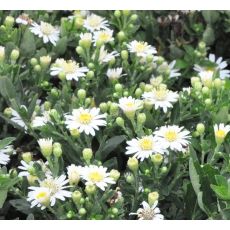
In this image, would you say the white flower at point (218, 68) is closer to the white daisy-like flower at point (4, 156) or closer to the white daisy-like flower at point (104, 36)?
the white daisy-like flower at point (104, 36)

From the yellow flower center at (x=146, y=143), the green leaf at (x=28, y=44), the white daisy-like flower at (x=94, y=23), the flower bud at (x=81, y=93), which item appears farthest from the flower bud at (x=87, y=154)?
the white daisy-like flower at (x=94, y=23)

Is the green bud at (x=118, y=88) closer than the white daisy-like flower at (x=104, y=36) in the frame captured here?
Yes

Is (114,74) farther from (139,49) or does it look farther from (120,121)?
(120,121)

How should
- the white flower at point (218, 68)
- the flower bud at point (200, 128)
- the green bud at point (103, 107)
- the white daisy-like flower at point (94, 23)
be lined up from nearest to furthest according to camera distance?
the flower bud at point (200, 128), the green bud at point (103, 107), the white daisy-like flower at point (94, 23), the white flower at point (218, 68)

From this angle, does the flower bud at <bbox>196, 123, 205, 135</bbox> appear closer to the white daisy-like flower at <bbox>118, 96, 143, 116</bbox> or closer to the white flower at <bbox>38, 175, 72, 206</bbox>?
the white daisy-like flower at <bbox>118, 96, 143, 116</bbox>

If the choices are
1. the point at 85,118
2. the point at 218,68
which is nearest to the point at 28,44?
the point at 85,118

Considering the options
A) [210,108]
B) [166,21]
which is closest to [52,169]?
[210,108]

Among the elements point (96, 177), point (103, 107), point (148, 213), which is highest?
point (103, 107)

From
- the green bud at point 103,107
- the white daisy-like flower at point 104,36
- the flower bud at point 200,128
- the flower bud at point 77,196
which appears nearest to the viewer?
the flower bud at point 77,196
